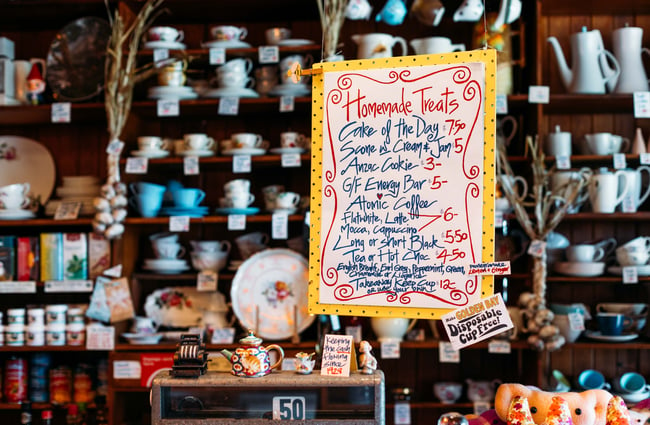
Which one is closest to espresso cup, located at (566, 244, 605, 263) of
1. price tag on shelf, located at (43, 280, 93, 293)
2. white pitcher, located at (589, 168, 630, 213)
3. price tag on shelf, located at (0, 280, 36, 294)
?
white pitcher, located at (589, 168, 630, 213)

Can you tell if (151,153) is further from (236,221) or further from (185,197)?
(236,221)

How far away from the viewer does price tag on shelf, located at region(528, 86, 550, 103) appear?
2857 millimetres

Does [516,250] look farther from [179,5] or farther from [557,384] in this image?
[179,5]

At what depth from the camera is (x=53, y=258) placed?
9.76 feet

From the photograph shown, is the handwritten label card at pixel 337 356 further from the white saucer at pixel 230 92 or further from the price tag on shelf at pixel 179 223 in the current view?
the white saucer at pixel 230 92

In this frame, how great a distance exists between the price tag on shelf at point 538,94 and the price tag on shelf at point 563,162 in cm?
24

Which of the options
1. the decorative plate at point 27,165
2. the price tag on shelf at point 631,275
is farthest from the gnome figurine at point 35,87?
the price tag on shelf at point 631,275

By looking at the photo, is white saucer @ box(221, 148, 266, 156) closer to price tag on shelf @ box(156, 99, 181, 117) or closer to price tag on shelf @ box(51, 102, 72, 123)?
price tag on shelf @ box(156, 99, 181, 117)

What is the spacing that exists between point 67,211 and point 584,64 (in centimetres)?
226

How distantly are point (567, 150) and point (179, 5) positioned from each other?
5.85 feet

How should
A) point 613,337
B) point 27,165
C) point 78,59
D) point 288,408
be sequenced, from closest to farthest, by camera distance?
point 288,408
point 613,337
point 78,59
point 27,165

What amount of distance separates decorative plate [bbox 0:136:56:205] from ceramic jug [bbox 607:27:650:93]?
100 inches

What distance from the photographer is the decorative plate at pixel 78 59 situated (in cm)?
310

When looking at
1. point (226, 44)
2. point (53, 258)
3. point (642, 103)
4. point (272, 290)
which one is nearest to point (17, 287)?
point (53, 258)
